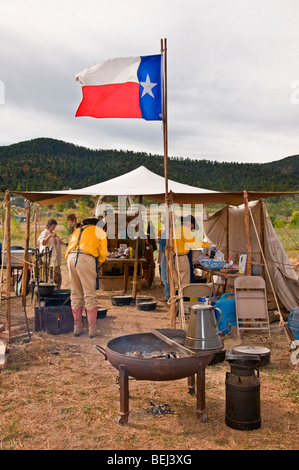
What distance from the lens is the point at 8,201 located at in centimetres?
607

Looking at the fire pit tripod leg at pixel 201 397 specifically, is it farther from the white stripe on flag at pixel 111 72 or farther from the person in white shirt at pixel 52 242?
the person in white shirt at pixel 52 242

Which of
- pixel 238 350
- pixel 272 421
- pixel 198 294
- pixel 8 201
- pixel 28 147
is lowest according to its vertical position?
pixel 272 421

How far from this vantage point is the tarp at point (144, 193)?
293 inches

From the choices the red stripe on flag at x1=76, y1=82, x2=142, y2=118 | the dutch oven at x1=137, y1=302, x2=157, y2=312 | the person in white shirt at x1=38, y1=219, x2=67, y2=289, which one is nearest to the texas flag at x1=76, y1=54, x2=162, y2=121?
the red stripe on flag at x1=76, y1=82, x2=142, y2=118

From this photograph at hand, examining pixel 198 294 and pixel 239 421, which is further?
pixel 198 294

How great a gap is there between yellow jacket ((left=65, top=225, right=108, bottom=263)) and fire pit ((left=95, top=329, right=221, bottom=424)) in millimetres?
2293

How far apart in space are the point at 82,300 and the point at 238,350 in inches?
111

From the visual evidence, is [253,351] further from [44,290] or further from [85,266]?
[44,290]

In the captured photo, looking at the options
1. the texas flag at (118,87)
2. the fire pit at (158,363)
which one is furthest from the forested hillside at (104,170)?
the fire pit at (158,363)

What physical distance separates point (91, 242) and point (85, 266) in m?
0.36

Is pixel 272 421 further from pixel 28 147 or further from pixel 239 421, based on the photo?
pixel 28 147

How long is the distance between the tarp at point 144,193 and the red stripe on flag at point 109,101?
6.11 feet

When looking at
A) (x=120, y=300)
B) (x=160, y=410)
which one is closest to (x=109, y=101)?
(x=160, y=410)
